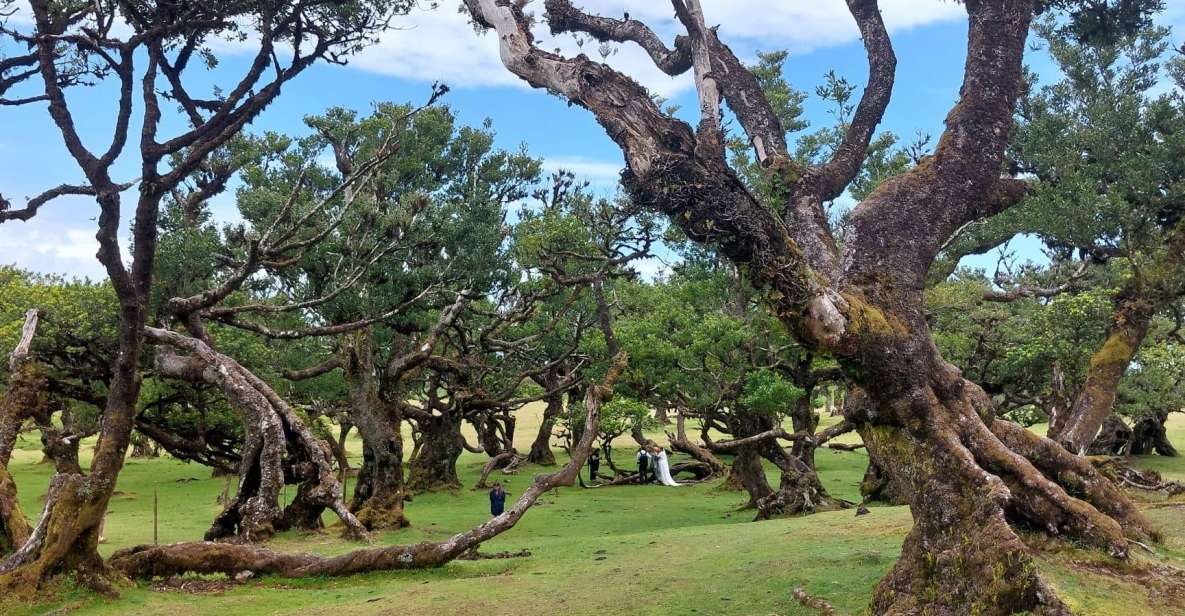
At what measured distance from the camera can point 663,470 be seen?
26.8 meters

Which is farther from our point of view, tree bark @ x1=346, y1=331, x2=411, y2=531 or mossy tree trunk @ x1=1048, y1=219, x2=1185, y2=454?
tree bark @ x1=346, y1=331, x2=411, y2=531

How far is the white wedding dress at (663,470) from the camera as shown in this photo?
26.3 meters

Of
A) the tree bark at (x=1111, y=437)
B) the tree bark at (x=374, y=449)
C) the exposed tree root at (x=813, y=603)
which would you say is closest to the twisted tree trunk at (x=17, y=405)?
the tree bark at (x=374, y=449)

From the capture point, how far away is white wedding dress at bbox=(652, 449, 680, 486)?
2633 cm

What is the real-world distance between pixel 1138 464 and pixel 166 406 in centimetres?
3053

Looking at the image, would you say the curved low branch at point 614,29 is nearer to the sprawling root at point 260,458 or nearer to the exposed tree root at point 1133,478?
the sprawling root at point 260,458

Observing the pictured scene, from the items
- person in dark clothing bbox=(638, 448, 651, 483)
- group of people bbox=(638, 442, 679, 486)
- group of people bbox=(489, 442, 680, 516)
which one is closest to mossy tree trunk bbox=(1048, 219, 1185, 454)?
group of people bbox=(489, 442, 680, 516)

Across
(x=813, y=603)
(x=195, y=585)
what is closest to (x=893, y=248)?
(x=813, y=603)

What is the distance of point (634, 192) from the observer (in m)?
8.30

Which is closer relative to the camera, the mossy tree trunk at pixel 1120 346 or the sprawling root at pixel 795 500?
the mossy tree trunk at pixel 1120 346

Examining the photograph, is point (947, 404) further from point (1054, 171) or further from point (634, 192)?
point (1054, 171)

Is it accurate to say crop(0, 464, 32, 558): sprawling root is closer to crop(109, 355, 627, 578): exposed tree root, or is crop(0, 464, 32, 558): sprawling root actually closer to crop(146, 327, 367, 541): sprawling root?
crop(109, 355, 627, 578): exposed tree root

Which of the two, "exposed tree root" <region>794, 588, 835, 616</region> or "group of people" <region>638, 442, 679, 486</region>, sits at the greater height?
"group of people" <region>638, 442, 679, 486</region>

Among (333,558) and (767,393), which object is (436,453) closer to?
(767,393)
